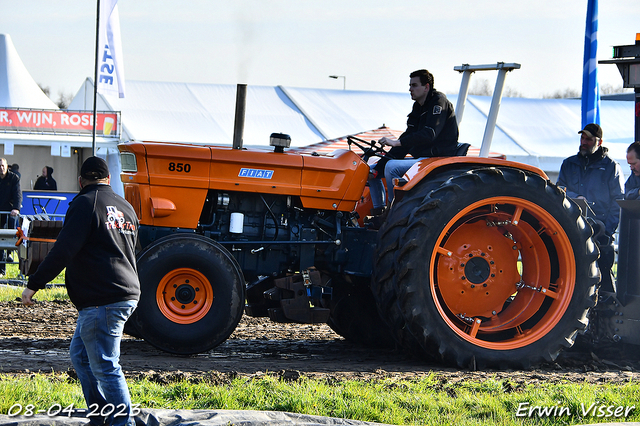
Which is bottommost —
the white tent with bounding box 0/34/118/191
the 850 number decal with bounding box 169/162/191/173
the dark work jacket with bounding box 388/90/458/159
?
the 850 number decal with bounding box 169/162/191/173

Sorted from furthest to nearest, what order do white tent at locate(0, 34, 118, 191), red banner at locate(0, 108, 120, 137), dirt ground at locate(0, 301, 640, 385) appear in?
red banner at locate(0, 108, 120, 137), white tent at locate(0, 34, 118, 191), dirt ground at locate(0, 301, 640, 385)

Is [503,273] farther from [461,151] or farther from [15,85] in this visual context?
[15,85]

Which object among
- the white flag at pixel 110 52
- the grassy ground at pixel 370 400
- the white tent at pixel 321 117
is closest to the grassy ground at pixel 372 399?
the grassy ground at pixel 370 400

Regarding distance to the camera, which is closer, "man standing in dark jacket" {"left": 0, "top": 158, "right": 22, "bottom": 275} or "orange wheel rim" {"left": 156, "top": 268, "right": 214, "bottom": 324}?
"orange wheel rim" {"left": 156, "top": 268, "right": 214, "bottom": 324}

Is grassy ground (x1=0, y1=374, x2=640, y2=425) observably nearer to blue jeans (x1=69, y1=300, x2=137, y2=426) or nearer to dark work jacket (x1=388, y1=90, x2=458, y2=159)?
blue jeans (x1=69, y1=300, x2=137, y2=426)

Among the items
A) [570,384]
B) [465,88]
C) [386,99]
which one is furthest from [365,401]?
[386,99]

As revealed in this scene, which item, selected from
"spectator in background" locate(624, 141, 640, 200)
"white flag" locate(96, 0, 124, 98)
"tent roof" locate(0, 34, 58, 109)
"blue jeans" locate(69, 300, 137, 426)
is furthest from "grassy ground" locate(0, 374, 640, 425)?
"tent roof" locate(0, 34, 58, 109)

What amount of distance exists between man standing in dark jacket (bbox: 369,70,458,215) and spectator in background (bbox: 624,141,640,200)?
1977 millimetres

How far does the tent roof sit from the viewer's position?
25891 millimetres

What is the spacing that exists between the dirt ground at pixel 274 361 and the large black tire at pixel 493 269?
0.80 ft

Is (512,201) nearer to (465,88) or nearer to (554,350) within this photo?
(554,350)

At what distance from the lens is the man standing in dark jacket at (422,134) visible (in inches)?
228

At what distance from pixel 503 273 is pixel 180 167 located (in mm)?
2680

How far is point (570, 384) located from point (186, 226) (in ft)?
9.97
